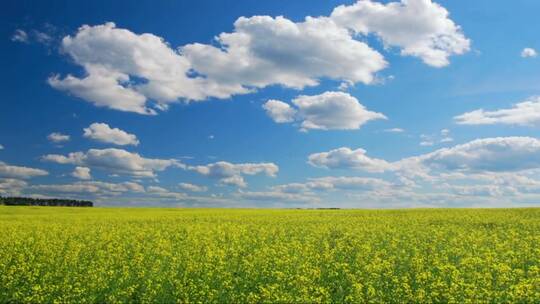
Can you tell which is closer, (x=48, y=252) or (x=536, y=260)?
(x=536, y=260)

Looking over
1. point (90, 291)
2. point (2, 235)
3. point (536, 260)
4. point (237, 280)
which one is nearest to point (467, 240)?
point (536, 260)

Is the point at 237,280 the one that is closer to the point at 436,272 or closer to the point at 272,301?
the point at 272,301

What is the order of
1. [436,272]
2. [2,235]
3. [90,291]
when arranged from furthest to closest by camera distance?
1. [2,235]
2. [436,272]
3. [90,291]

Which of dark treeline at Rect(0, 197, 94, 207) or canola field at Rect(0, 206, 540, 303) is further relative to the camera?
dark treeline at Rect(0, 197, 94, 207)

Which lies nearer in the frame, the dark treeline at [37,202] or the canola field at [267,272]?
the canola field at [267,272]

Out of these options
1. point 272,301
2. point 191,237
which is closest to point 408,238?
point 191,237

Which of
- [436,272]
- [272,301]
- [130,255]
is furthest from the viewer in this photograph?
[130,255]

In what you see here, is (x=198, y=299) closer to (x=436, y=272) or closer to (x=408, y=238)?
(x=436, y=272)

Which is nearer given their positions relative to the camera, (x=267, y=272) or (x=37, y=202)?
(x=267, y=272)

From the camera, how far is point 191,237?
26.0 m

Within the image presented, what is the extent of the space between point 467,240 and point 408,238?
3.02 meters

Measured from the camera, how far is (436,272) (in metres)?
17.4

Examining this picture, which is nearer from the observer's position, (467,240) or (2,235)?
(467,240)

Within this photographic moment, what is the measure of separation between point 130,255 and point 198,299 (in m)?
7.72
